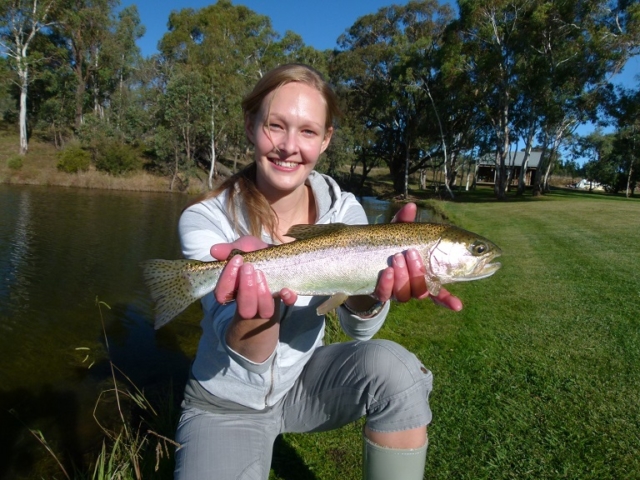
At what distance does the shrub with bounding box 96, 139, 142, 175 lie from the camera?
41.9 metres

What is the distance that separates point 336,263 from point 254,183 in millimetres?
1205

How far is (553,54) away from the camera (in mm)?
38094

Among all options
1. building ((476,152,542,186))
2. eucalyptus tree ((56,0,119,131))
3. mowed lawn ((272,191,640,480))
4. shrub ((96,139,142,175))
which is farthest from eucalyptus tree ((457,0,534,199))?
building ((476,152,542,186))

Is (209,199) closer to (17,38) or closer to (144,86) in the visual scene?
(17,38)

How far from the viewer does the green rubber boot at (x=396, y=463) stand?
2967 mm

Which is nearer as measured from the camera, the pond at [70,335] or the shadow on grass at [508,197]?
the pond at [70,335]

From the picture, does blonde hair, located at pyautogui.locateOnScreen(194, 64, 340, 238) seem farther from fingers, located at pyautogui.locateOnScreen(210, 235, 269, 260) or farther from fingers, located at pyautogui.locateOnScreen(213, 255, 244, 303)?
fingers, located at pyautogui.locateOnScreen(213, 255, 244, 303)

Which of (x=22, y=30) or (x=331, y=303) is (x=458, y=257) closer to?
(x=331, y=303)

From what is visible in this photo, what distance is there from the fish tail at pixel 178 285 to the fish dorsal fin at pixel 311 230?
66 cm

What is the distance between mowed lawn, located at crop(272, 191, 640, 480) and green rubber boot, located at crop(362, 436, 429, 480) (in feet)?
4.44

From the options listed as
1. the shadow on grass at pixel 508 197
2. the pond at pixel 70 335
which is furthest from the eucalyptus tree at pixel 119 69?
the pond at pixel 70 335

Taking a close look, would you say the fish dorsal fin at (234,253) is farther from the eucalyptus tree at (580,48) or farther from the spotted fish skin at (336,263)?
the eucalyptus tree at (580,48)

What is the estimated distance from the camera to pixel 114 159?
138 feet

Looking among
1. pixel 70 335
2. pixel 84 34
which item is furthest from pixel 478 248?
pixel 84 34
